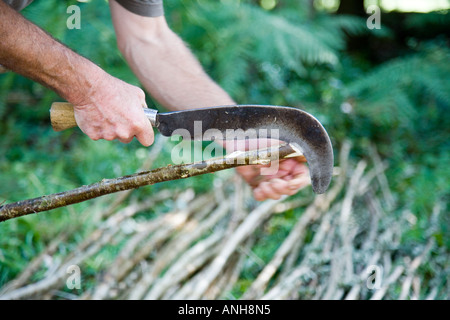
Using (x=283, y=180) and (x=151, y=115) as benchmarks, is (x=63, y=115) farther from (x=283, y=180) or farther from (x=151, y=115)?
(x=283, y=180)

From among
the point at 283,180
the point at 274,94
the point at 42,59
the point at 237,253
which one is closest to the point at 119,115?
the point at 42,59

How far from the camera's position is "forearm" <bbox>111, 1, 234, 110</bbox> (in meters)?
1.63

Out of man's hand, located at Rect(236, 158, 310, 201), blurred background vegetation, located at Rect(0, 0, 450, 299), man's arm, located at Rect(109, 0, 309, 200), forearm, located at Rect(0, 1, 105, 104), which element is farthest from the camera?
blurred background vegetation, located at Rect(0, 0, 450, 299)

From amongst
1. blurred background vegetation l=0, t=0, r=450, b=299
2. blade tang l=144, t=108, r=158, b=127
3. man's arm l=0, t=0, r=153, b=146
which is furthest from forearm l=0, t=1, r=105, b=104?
blurred background vegetation l=0, t=0, r=450, b=299

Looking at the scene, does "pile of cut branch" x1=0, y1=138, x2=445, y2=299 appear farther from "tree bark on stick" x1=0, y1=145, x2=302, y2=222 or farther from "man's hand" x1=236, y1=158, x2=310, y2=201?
"tree bark on stick" x1=0, y1=145, x2=302, y2=222

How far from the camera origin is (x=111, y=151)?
2.97 meters

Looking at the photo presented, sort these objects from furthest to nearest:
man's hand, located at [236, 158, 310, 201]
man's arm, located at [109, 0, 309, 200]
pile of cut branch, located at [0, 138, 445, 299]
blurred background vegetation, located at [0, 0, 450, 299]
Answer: blurred background vegetation, located at [0, 0, 450, 299]
pile of cut branch, located at [0, 138, 445, 299]
man's arm, located at [109, 0, 309, 200]
man's hand, located at [236, 158, 310, 201]

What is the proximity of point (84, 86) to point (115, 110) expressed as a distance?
11cm

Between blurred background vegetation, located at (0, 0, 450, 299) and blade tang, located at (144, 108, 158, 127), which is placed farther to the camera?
blurred background vegetation, located at (0, 0, 450, 299)

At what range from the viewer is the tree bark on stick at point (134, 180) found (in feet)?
4.12

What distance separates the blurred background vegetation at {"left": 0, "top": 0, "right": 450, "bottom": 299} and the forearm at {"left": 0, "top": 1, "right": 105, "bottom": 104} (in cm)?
120

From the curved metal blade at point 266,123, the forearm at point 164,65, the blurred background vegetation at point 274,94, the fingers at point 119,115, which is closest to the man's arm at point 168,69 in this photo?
the forearm at point 164,65

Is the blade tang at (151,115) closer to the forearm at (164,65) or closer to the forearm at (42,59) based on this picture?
the forearm at (42,59)

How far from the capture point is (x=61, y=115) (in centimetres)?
131
